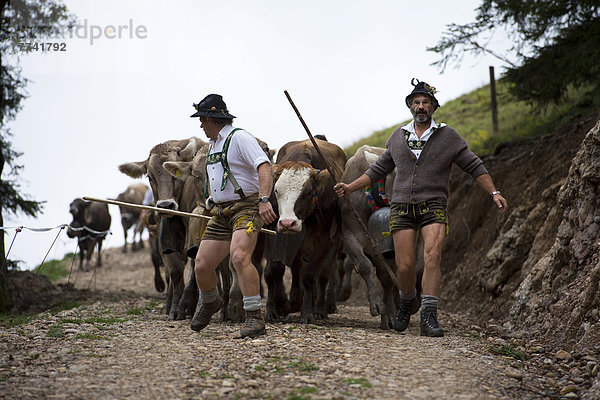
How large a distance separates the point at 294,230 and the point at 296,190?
2.12 feet

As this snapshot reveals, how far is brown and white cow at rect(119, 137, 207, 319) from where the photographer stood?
380 inches

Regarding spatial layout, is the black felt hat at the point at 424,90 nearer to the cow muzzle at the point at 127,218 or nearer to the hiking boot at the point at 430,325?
the hiking boot at the point at 430,325

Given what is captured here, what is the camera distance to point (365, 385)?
5.03 meters

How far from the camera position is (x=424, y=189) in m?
7.71

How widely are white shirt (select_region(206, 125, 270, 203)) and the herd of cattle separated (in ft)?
2.71

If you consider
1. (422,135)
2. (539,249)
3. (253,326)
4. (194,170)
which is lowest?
(253,326)

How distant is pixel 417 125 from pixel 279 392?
13.2 feet

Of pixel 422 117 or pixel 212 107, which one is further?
pixel 422 117

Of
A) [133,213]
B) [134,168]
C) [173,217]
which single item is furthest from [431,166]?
[133,213]

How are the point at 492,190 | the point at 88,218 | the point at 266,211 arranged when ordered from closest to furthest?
1. the point at 266,211
2. the point at 492,190
3. the point at 88,218

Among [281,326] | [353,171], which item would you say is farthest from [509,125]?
[281,326]

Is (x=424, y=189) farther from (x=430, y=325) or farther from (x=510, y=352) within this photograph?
(x=510, y=352)

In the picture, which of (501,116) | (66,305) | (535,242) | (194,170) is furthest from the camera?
(501,116)

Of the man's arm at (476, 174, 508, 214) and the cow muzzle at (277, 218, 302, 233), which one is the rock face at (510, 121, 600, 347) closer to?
the man's arm at (476, 174, 508, 214)
